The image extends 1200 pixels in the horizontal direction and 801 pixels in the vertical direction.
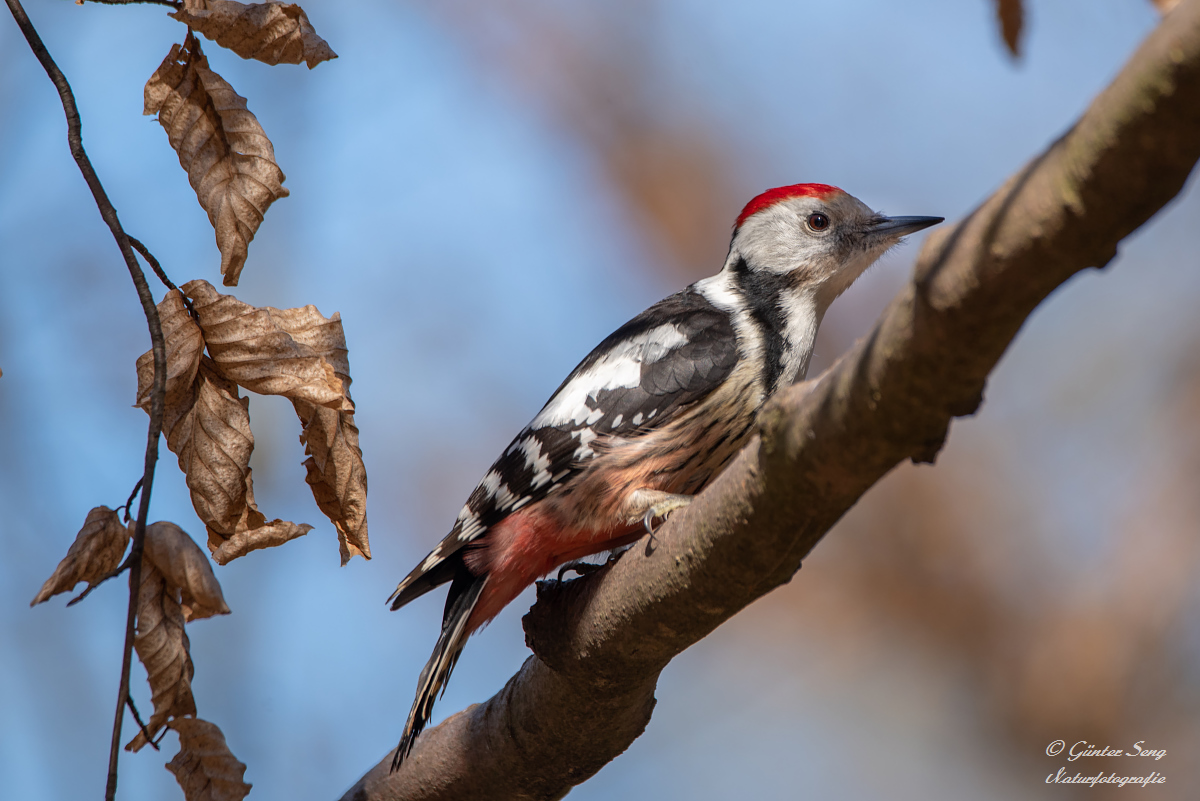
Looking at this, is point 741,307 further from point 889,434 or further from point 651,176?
point 651,176

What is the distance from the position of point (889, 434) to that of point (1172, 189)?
53cm

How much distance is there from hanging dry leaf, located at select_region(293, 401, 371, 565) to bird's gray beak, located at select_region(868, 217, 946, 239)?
2.65 meters

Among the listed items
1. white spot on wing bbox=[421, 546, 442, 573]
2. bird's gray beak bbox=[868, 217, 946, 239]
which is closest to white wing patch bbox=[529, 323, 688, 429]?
white spot on wing bbox=[421, 546, 442, 573]

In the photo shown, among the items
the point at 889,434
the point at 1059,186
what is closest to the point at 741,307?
the point at 889,434

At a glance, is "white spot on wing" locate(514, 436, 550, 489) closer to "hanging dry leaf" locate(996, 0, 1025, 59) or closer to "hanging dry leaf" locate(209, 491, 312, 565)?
"hanging dry leaf" locate(209, 491, 312, 565)

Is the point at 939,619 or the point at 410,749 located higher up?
the point at 410,749

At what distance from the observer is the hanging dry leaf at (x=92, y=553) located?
77.6 inches

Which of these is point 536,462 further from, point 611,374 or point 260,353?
point 260,353

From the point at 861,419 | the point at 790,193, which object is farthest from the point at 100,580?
the point at 790,193

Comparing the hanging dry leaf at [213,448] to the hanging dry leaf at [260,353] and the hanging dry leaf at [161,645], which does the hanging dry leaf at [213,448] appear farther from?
the hanging dry leaf at [161,645]

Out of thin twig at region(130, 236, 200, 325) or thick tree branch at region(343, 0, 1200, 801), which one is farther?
thin twig at region(130, 236, 200, 325)

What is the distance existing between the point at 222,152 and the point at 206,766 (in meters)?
1.23

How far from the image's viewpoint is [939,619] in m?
7.72

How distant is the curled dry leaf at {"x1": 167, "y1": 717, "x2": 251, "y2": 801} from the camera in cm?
212
